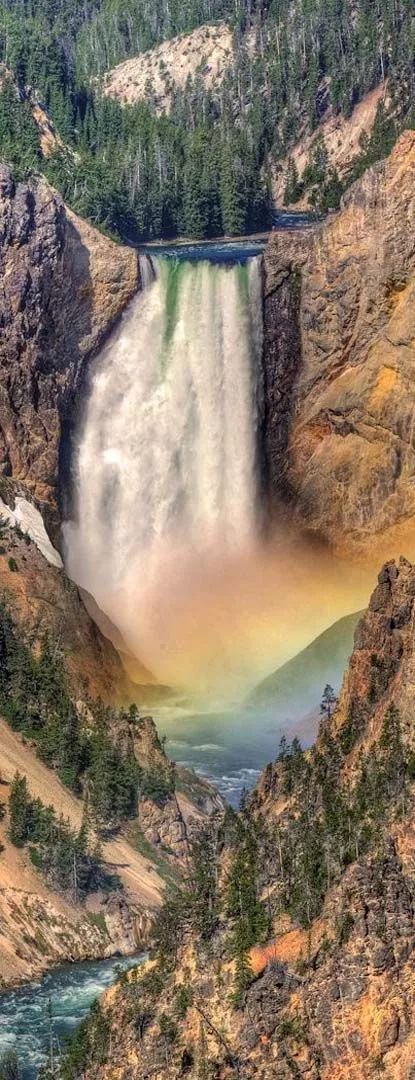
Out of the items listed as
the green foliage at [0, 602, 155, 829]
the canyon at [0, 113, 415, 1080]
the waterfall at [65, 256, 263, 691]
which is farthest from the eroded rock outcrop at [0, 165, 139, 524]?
the green foliage at [0, 602, 155, 829]

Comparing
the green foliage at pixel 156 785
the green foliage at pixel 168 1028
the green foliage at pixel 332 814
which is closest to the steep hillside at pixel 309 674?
the green foliage at pixel 156 785

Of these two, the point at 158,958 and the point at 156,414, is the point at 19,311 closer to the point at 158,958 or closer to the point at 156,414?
the point at 156,414

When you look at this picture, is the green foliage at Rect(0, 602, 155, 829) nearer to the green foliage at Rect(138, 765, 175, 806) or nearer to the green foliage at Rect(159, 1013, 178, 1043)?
the green foliage at Rect(138, 765, 175, 806)

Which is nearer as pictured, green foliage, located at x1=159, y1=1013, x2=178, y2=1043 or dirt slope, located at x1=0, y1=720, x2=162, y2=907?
green foliage, located at x1=159, y1=1013, x2=178, y2=1043

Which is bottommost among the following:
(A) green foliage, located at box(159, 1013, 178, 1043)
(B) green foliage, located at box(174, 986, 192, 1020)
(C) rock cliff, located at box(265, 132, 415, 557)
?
(A) green foliage, located at box(159, 1013, 178, 1043)

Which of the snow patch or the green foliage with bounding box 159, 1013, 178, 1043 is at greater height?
the snow patch

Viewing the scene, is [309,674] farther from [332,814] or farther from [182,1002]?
[182,1002]

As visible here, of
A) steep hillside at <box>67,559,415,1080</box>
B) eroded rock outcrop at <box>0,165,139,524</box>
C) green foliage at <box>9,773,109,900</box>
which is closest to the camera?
steep hillside at <box>67,559,415,1080</box>

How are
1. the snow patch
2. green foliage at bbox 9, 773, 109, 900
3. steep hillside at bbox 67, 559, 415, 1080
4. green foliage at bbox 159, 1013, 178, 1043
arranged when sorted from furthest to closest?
1. the snow patch
2. green foliage at bbox 9, 773, 109, 900
3. green foliage at bbox 159, 1013, 178, 1043
4. steep hillside at bbox 67, 559, 415, 1080
